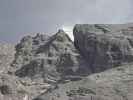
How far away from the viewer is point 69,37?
3880 inches

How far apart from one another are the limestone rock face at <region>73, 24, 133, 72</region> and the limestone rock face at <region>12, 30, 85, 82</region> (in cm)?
347

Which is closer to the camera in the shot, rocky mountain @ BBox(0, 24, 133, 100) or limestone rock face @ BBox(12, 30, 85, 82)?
rocky mountain @ BBox(0, 24, 133, 100)

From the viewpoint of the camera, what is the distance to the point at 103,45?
218 ft

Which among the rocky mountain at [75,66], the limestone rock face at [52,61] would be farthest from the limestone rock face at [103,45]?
the limestone rock face at [52,61]

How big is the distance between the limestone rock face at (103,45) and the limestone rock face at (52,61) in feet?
11.4

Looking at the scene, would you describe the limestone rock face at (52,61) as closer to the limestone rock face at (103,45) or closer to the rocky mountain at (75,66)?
the rocky mountain at (75,66)

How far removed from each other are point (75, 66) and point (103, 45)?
14552 millimetres

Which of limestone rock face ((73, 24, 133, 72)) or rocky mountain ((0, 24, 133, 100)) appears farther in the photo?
limestone rock face ((73, 24, 133, 72))

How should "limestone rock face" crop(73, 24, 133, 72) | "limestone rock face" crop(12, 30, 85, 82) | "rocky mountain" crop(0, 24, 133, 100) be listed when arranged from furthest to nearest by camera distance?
"limestone rock face" crop(12, 30, 85, 82)
"limestone rock face" crop(73, 24, 133, 72)
"rocky mountain" crop(0, 24, 133, 100)

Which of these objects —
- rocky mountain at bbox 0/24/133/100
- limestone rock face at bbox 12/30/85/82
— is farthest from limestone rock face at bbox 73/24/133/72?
limestone rock face at bbox 12/30/85/82

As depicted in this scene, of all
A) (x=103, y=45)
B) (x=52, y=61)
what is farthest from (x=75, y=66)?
(x=103, y=45)

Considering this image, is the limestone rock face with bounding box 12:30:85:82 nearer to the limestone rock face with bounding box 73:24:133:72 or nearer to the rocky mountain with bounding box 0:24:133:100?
the rocky mountain with bounding box 0:24:133:100

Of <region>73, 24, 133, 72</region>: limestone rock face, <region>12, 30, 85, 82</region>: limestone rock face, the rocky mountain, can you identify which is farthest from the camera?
<region>12, 30, 85, 82</region>: limestone rock face

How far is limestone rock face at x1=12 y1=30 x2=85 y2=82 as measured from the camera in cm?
8056
